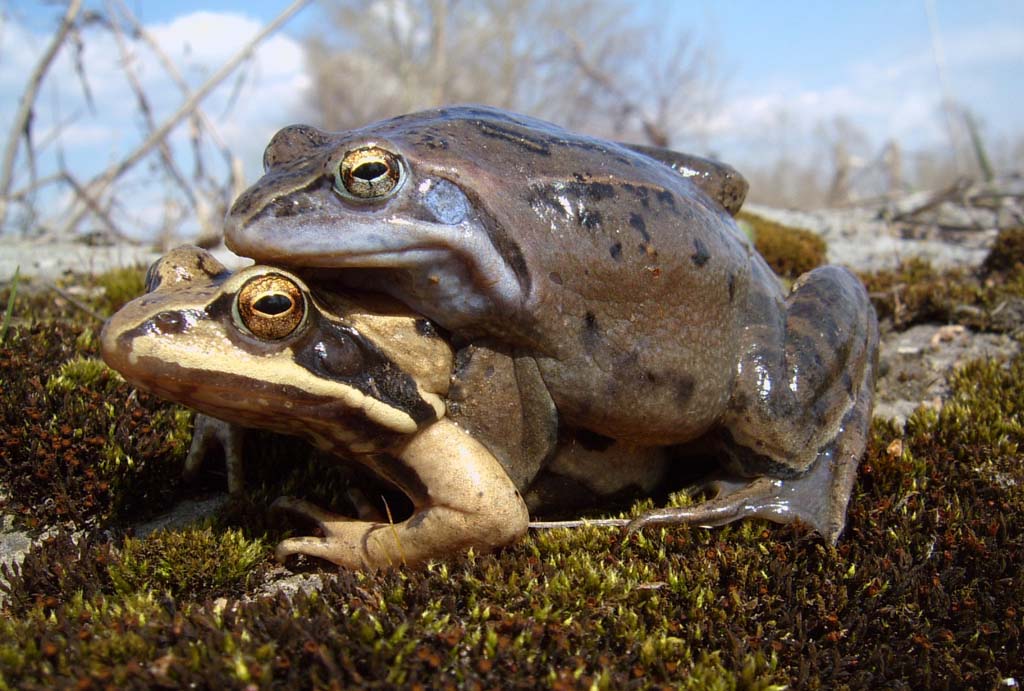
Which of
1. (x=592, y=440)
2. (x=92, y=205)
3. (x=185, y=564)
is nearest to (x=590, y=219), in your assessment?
(x=592, y=440)

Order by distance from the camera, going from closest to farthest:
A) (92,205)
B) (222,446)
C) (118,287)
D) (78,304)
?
Answer: (222,446) < (78,304) < (118,287) < (92,205)

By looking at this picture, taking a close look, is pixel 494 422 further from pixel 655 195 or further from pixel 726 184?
pixel 726 184

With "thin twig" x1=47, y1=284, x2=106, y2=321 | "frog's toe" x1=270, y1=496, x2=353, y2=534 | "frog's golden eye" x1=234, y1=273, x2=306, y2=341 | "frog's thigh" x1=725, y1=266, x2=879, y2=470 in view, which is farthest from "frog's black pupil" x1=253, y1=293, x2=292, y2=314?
"thin twig" x1=47, y1=284, x2=106, y2=321

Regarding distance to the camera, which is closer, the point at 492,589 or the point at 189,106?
the point at 492,589

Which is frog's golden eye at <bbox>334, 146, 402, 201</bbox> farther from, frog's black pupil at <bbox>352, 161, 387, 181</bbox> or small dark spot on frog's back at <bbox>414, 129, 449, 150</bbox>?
small dark spot on frog's back at <bbox>414, 129, 449, 150</bbox>

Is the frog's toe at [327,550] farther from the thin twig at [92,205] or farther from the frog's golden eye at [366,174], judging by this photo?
the thin twig at [92,205]

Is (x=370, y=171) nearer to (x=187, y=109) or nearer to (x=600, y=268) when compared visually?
(x=600, y=268)

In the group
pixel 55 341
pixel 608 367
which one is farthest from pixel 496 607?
pixel 55 341
